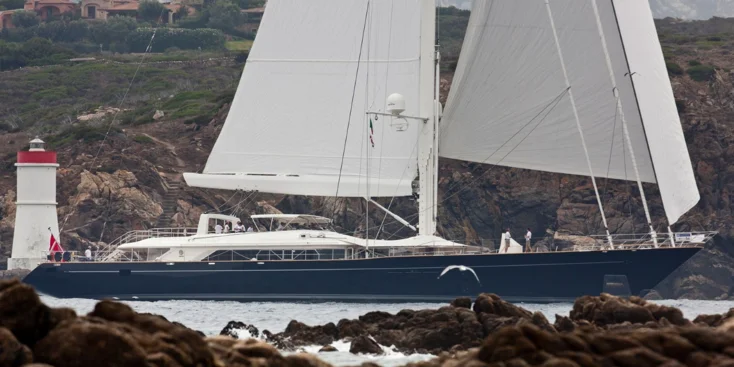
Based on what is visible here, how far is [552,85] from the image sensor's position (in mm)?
32969

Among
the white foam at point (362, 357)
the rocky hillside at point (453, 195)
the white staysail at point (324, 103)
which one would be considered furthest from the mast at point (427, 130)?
the white foam at point (362, 357)

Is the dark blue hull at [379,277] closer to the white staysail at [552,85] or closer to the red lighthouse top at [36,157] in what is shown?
the white staysail at [552,85]

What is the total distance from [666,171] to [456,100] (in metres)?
5.94

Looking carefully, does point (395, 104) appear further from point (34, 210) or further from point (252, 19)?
→ point (252, 19)

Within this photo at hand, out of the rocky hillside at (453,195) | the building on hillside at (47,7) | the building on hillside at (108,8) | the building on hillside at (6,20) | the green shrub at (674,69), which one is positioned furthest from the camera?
the building on hillside at (47,7)

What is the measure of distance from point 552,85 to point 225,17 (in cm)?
7205

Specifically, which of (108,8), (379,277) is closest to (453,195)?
(379,277)

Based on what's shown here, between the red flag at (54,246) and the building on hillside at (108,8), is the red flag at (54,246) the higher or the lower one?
→ the lower one

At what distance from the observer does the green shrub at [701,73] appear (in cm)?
5138

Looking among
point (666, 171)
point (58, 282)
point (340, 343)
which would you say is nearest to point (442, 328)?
point (340, 343)

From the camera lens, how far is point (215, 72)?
261 feet

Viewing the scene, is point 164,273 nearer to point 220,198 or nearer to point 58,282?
point 58,282

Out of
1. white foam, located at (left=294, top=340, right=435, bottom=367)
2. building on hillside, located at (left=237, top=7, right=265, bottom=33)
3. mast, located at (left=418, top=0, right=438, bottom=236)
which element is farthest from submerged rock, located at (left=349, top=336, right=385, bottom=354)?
building on hillside, located at (left=237, top=7, right=265, bottom=33)

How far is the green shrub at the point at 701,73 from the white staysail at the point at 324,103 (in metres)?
20.2
